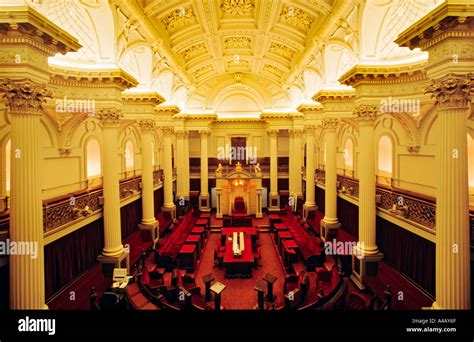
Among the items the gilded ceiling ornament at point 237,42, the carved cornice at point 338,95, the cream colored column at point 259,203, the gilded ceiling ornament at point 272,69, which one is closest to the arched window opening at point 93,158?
the gilded ceiling ornament at point 237,42

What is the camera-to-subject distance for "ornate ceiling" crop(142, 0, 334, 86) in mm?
9629

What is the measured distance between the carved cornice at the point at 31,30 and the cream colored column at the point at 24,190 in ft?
2.58

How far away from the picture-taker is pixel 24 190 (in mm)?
4742

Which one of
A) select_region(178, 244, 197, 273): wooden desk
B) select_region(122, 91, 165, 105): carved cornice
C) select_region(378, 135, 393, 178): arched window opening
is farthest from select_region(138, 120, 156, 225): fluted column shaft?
select_region(378, 135, 393, 178): arched window opening

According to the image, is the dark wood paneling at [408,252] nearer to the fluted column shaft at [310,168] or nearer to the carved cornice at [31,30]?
the fluted column shaft at [310,168]

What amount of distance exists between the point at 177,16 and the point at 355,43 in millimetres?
6809

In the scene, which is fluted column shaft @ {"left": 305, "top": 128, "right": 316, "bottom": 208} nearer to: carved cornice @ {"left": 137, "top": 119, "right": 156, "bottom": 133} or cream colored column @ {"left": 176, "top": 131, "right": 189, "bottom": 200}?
carved cornice @ {"left": 137, "top": 119, "right": 156, "bottom": 133}

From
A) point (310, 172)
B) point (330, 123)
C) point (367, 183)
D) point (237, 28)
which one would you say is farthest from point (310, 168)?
point (237, 28)

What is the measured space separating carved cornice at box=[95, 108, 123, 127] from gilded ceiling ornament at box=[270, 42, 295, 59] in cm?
891

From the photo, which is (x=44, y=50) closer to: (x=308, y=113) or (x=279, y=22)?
(x=279, y=22)

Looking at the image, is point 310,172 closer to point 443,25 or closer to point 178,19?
point 178,19

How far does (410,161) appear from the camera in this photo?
35.7 feet

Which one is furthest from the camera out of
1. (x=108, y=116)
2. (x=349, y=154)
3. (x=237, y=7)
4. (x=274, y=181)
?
(x=274, y=181)

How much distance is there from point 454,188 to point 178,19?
35.5ft
